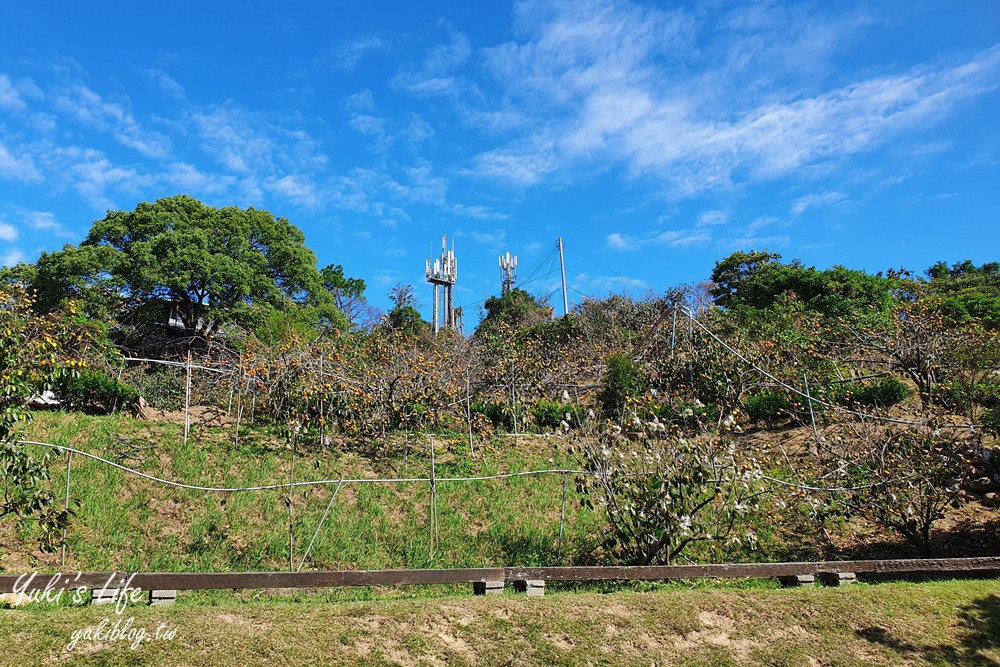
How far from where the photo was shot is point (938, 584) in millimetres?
6227

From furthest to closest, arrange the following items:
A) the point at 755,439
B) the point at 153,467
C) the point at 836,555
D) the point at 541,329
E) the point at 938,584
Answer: the point at 541,329 < the point at 755,439 < the point at 153,467 < the point at 836,555 < the point at 938,584

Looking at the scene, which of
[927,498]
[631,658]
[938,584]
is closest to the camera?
[631,658]

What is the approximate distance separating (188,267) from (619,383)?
15.4 metres

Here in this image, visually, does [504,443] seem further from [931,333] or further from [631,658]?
[931,333]

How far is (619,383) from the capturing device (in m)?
14.1

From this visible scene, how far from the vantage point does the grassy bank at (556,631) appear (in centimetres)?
434

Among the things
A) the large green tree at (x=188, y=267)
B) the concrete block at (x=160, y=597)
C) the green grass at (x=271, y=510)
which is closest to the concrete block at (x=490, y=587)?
the green grass at (x=271, y=510)

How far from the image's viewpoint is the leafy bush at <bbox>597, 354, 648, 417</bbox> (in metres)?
13.9

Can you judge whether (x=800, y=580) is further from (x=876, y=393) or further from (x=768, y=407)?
(x=876, y=393)

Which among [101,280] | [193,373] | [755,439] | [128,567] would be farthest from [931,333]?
[101,280]

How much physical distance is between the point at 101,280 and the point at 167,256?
2192 millimetres

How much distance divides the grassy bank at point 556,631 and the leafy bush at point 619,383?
8172mm

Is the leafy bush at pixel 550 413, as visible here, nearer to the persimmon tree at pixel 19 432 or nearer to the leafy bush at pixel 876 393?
the leafy bush at pixel 876 393

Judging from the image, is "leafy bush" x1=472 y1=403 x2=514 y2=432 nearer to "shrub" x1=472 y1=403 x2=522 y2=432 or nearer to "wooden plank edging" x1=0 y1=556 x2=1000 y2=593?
"shrub" x1=472 y1=403 x2=522 y2=432
